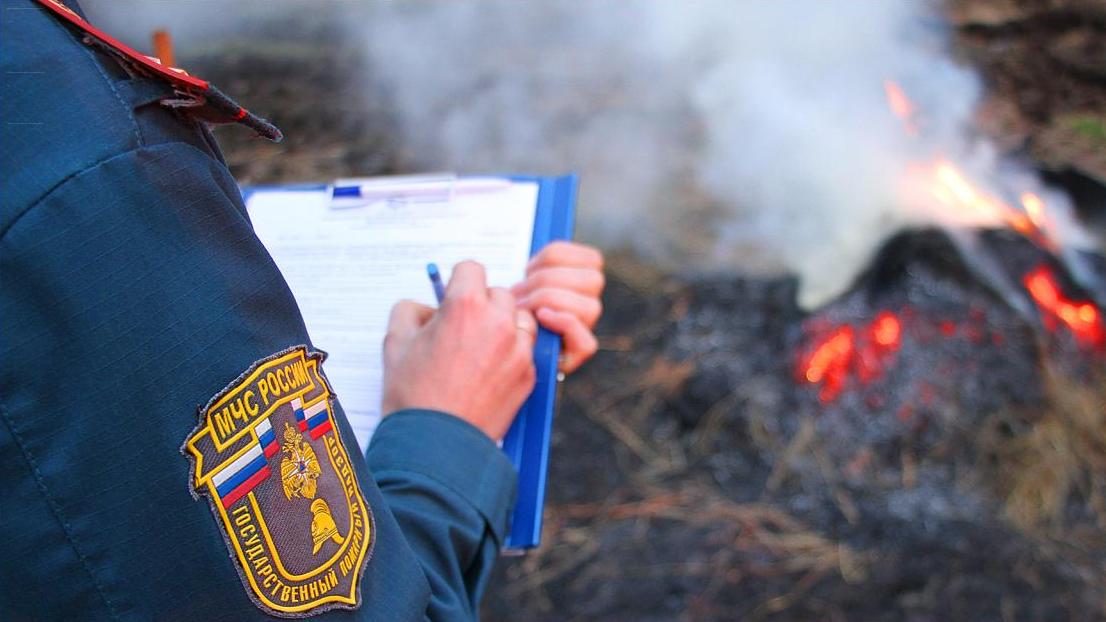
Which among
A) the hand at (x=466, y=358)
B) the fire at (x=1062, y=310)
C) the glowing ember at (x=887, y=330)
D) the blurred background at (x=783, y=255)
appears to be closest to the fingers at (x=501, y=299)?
the hand at (x=466, y=358)

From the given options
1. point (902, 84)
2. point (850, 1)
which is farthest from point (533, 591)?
point (850, 1)

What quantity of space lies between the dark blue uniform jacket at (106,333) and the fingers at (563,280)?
0.55 meters

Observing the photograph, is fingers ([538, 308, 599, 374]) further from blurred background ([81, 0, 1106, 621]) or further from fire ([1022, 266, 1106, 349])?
fire ([1022, 266, 1106, 349])

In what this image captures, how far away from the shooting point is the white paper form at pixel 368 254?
110cm

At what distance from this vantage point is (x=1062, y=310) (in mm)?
2252

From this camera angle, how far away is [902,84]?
2955mm

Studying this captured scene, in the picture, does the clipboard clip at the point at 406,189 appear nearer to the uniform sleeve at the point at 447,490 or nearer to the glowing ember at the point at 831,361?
the uniform sleeve at the point at 447,490

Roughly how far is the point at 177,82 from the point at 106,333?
0.18 m

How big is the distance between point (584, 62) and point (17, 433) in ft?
10.4

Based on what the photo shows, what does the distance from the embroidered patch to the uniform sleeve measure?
0.17 metres

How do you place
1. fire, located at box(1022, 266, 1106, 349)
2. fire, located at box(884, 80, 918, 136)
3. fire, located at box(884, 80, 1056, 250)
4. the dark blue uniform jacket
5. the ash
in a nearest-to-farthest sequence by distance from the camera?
1. the dark blue uniform jacket
2. the ash
3. fire, located at box(1022, 266, 1106, 349)
4. fire, located at box(884, 80, 1056, 250)
5. fire, located at box(884, 80, 918, 136)

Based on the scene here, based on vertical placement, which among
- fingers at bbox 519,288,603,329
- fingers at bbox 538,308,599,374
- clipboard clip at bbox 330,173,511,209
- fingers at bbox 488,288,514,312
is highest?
clipboard clip at bbox 330,173,511,209

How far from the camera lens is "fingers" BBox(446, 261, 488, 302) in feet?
3.36

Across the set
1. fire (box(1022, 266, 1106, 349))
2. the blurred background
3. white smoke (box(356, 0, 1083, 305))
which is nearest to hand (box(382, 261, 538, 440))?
the blurred background
